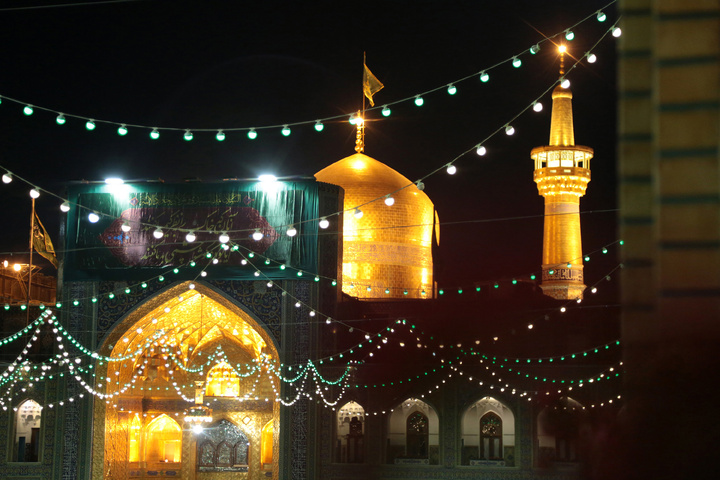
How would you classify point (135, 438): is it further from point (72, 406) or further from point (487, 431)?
point (487, 431)

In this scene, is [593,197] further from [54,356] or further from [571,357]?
[54,356]

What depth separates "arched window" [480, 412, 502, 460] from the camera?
15.5 metres

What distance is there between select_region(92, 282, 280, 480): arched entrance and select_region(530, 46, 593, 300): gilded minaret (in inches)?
310

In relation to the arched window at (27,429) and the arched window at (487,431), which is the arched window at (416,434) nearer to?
the arched window at (487,431)

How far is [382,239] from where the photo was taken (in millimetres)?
19719

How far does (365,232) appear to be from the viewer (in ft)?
64.2

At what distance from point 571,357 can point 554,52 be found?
9.03 metres

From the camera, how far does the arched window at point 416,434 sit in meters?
15.6

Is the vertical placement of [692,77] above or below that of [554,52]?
below

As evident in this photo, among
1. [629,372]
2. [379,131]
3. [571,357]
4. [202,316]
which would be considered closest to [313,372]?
[202,316]

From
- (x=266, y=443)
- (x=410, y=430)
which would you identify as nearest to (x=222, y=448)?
(x=266, y=443)

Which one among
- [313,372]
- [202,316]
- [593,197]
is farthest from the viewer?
[593,197]

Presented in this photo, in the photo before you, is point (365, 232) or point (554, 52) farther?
point (554, 52)

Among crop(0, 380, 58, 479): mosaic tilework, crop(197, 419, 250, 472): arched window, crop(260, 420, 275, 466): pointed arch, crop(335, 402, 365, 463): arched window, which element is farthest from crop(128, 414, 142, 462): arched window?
crop(335, 402, 365, 463): arched window
